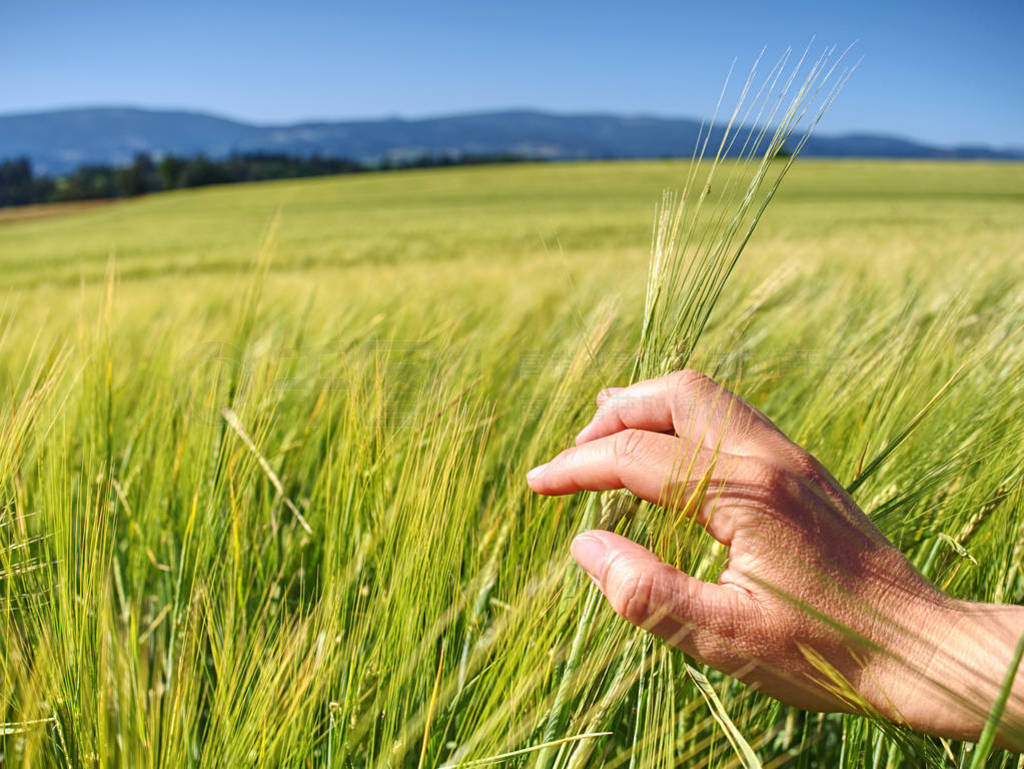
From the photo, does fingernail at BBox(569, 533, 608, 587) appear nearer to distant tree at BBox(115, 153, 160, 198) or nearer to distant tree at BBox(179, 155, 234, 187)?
distant tree at BBox(179, 155, 234, 187)

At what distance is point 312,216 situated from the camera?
61.6 ft

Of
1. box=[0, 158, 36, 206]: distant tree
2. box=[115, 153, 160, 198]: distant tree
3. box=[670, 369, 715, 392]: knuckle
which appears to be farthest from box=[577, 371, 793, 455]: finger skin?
box=[0, 158, 36, 206]: distant tree

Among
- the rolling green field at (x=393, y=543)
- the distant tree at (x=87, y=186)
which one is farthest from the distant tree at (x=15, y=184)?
the rolling green field at (x=393, y=543)

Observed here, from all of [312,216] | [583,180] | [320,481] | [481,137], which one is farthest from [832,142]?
[320,481]

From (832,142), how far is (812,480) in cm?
15332

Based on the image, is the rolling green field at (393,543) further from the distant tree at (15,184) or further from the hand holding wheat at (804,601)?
the distant tree at (15,184)

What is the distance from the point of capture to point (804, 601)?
1.52 feet

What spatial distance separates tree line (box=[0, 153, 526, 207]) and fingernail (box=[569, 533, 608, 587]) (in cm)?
4839

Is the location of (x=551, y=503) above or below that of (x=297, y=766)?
above

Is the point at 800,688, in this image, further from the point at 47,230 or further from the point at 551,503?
the point at 47,230

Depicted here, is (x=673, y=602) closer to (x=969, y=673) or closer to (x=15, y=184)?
(x=969, y=673)

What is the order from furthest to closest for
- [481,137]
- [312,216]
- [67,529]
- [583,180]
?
[481,137] → [583,180] → [312,216] → [67,529]

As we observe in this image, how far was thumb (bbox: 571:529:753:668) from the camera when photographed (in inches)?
18.7

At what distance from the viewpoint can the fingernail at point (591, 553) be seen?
0.50m
